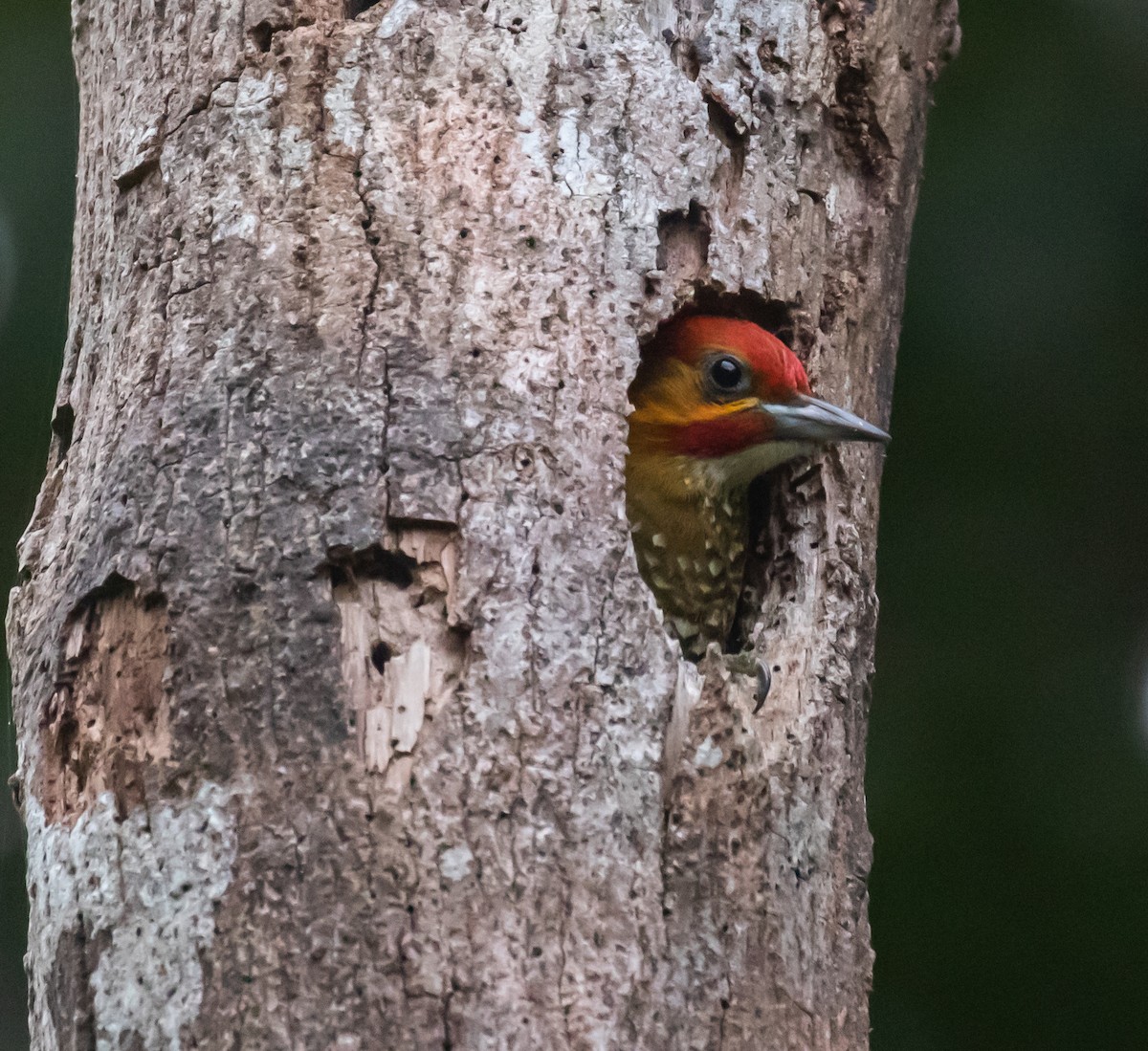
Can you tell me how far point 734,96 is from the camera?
306cm

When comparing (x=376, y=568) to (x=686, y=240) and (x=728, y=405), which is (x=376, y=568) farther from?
(x=728, y=405)

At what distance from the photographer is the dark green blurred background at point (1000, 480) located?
15.9 feet

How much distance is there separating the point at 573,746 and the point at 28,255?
339 cm

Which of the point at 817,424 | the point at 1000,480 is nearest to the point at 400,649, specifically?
the point at 817,424

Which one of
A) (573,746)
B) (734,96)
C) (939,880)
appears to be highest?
(734,96)

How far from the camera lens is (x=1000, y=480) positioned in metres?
5.04

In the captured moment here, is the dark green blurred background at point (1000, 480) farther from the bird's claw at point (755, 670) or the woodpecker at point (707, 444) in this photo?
the bird's claw at point (755, 670)

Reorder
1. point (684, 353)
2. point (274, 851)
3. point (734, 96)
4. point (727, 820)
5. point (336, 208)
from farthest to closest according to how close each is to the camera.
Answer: point (684, 353)
point (734, 96)
point (336, 208)
point (727, 820)
point (274, 851)

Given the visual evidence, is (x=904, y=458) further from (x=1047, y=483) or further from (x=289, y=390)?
(x=289, y=390)

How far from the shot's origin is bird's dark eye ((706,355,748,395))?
3.35m

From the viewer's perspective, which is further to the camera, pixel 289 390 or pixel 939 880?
pixel 939 880

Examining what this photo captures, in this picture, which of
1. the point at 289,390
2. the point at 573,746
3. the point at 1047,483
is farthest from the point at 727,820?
the point at 1047,483

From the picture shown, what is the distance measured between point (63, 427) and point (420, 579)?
1004 mm

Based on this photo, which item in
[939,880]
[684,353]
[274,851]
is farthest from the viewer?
[939,880]
